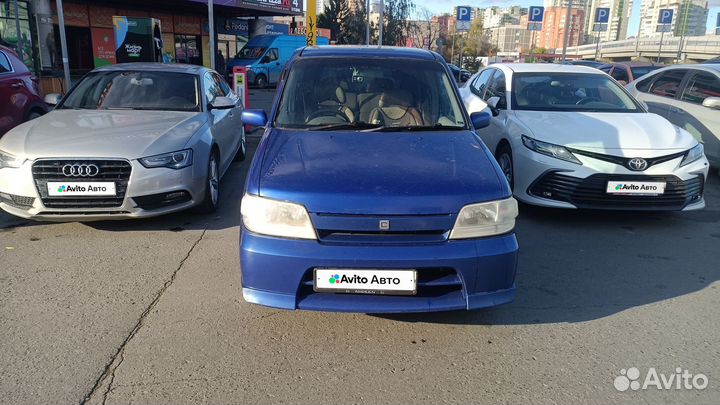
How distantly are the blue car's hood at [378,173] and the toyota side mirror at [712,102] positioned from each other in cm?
512

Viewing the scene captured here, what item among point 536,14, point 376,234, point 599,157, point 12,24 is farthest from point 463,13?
point 376,234

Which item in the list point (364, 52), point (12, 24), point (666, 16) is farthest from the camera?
point (666, 16)

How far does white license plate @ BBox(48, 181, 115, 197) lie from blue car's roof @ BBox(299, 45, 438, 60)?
2.13m

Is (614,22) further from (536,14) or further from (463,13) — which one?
(536,14)

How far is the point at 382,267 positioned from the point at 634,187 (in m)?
3.45

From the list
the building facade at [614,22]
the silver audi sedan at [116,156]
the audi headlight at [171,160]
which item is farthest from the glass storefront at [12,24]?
the building facade at [614,22]

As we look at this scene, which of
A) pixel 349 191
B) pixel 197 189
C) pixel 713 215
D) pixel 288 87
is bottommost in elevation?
pixel 713 215

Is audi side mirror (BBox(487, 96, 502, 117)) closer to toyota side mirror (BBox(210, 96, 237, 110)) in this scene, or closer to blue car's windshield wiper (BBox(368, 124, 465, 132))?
blue car's windshield wiper (BBox(368, 124, 465, 132))

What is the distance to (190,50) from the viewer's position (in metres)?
31.5

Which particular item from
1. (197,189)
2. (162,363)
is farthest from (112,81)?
(162,363)

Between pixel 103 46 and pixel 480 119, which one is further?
pixel 103 46

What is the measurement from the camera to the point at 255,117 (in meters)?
4.46

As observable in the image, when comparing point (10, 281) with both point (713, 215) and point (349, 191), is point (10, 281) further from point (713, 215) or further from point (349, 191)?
point (713, 215)

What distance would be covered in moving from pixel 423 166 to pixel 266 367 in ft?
4.97
